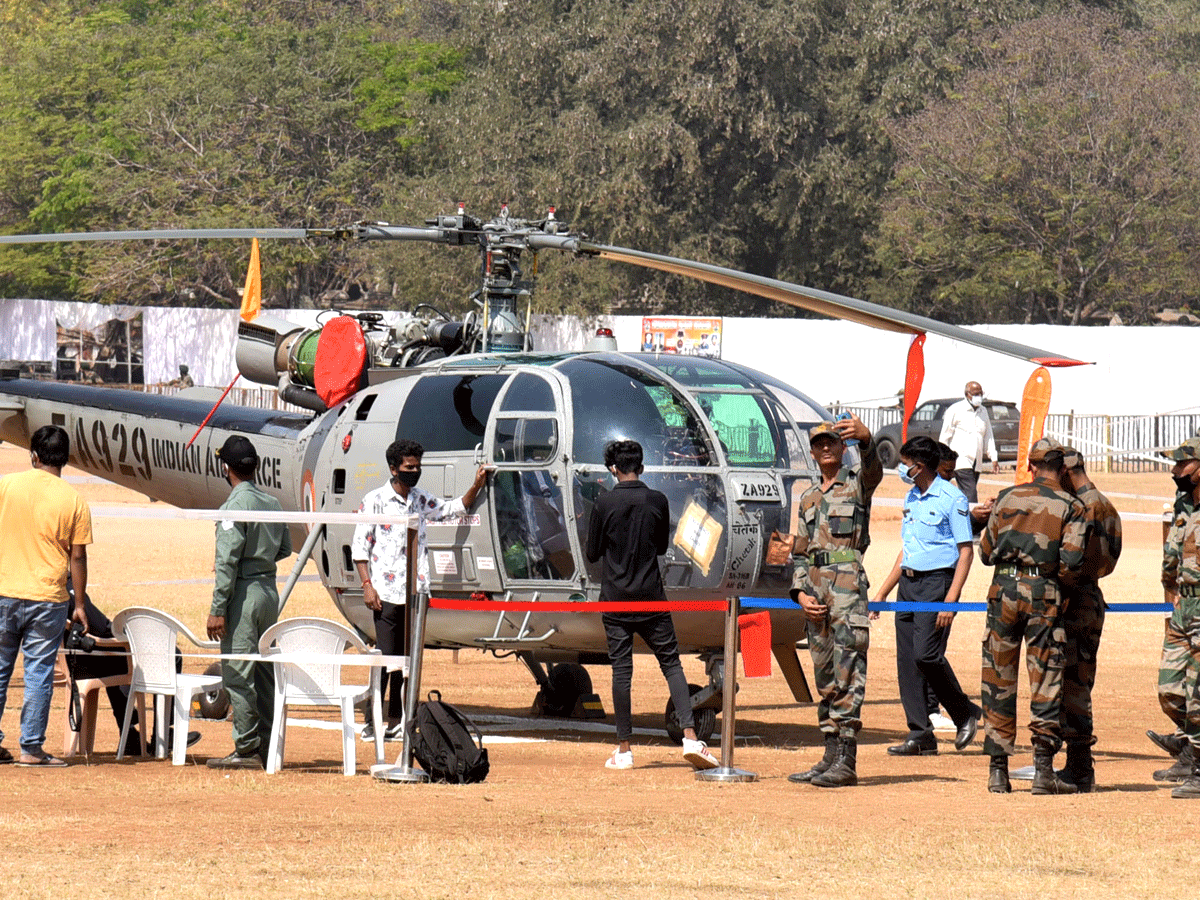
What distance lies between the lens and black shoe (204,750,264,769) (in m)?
9.89

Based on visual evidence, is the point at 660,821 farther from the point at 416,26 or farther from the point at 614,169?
the point at 416,26

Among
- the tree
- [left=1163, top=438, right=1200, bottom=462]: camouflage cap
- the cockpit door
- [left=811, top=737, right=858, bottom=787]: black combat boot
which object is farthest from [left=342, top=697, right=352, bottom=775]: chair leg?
the tree

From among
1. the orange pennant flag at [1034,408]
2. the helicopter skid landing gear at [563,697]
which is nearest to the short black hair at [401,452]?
the helicopter skid landing gear at [563,697]

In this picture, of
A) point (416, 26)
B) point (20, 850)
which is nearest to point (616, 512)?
point (20, 850)

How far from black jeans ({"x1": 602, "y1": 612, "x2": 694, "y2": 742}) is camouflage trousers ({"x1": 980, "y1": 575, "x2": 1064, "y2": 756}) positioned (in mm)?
1884

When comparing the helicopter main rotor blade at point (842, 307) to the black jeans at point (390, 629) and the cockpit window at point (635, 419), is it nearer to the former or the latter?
the cockpit window at point (635, 419)

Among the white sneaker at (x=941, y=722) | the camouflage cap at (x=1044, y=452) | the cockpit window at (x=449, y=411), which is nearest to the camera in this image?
the camouflage cap at (x=1044, y=452)

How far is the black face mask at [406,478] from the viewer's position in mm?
10547

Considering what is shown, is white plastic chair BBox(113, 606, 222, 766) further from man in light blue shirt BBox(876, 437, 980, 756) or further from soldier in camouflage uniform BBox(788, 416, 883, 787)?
man in light blue shirt BBox(876, 437, 980, 756)

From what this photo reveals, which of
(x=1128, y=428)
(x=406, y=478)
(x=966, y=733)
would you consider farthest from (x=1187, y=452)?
(x=1128, y=428)

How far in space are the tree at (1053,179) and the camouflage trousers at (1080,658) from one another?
4116cm

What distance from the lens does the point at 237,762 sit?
9898 mm

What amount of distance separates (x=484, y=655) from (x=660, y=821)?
8.19 metres

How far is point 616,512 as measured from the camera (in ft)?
32.5
